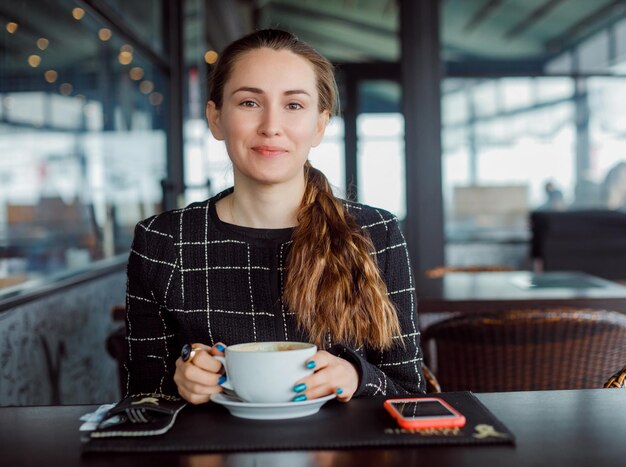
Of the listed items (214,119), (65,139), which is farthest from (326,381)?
(65,139)

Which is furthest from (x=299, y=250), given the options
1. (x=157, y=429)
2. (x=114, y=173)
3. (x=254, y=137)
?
(x=114, y=173)

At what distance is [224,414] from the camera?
3.55ft

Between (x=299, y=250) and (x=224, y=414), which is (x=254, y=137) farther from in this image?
(x=224, y=414)

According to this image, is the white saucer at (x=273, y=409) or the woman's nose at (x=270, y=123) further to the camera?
the woman's nose at (x=270, y=123)

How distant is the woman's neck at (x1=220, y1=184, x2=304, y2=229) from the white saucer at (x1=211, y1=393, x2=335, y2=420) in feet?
1.86

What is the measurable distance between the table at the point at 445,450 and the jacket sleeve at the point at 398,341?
1.34ft

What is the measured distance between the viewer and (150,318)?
1566 mm

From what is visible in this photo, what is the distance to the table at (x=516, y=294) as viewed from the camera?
274 cm

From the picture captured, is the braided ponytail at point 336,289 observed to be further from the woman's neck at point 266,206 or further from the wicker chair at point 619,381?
the wicker chair at point 619,381

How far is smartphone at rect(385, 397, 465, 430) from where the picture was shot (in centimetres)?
99

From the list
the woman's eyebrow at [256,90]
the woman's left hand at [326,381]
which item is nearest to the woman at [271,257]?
the woman's eyebrow at [256,90]

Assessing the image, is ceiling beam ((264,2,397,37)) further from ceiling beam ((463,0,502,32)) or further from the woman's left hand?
the woman's left hand

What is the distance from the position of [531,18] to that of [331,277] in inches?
184

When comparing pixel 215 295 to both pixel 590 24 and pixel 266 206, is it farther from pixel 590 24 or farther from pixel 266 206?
pixel 590 24
